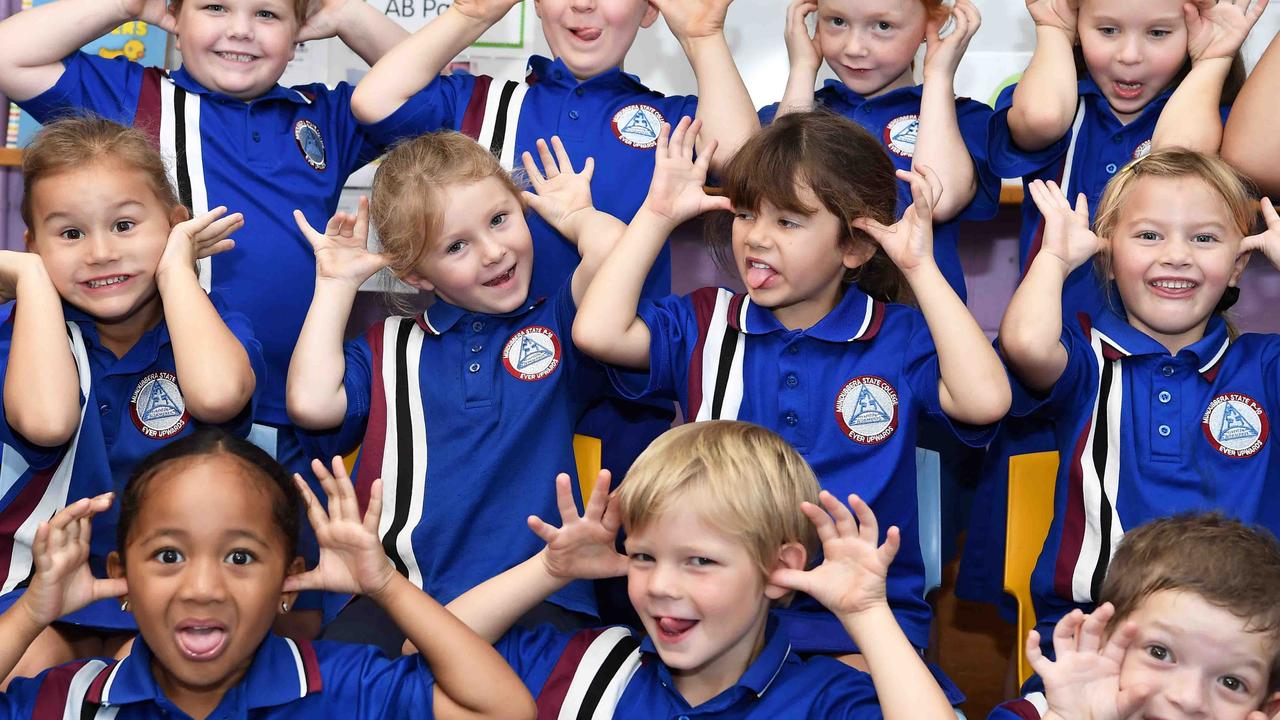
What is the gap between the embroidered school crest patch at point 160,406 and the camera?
211cm

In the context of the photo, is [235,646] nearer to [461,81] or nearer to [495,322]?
[495,322]

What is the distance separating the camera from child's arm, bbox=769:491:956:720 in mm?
1622

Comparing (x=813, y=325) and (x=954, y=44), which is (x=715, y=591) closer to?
(x=813, y=325)

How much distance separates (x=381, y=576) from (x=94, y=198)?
30.5 inches

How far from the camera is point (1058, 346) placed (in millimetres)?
1979

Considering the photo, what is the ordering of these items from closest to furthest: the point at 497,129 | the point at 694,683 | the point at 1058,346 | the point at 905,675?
1. the point at 905,675
2. the point at 694,683
3. the point at 1058,346
4. the point at 497,129

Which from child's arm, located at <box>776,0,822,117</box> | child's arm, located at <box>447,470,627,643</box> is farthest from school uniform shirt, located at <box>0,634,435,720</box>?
child's arm, located at <box>776,0,822,117</box>

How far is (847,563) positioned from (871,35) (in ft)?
3.64

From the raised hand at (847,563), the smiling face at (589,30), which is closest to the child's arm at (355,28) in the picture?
the smiling face at (589,30)

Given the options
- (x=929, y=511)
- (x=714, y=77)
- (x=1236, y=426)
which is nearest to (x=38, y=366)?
(x=714, y=77)

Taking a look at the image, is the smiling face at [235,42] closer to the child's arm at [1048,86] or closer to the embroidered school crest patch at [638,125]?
the embroidered school crest patch at [638,125]

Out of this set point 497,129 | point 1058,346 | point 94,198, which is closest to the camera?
point 1058,346

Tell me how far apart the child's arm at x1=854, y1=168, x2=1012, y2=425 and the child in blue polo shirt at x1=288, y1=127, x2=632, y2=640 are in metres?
0.36

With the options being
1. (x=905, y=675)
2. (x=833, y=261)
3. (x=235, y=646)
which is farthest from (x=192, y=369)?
(x=905, y=675)
